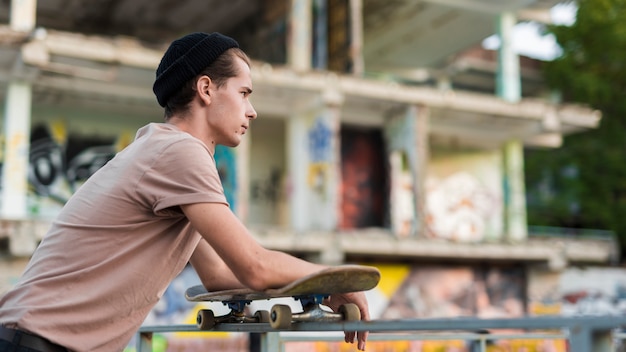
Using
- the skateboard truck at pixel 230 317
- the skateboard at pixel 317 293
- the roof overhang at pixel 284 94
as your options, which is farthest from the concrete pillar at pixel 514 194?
the skateboard at pixel 317 293

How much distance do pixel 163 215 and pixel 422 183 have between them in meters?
14.3

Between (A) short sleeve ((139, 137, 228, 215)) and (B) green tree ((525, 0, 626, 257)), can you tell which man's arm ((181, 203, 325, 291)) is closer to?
(A) short sleeve ((139, 137, 228, 215))

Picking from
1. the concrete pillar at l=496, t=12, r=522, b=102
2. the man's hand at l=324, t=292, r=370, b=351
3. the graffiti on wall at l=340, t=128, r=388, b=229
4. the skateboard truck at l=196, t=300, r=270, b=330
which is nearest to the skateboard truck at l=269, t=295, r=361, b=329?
the man's hand at l=324, t=292, r=370, b=351

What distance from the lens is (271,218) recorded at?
1814 centimetres

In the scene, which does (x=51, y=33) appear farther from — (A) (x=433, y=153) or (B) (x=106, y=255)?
(B) (x=106, y=255)

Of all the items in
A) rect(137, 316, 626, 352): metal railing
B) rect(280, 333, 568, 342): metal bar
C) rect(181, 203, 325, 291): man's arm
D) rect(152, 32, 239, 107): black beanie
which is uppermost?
rect(152, 32, 239, 107): black beanie

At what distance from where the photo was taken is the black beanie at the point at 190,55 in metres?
2.08

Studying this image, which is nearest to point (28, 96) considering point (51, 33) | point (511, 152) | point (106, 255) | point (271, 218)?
point (51, 33)

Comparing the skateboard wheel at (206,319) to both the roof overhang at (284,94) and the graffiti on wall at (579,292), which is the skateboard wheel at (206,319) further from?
the graffiti on wall at (579,292)

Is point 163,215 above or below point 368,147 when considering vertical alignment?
below

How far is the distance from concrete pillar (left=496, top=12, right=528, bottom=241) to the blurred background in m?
0.04

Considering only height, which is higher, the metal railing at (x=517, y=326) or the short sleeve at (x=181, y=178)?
the short sleeve at (x=181, y=178)

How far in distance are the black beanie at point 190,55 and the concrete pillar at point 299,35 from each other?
13.6m

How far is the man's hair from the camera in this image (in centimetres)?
211
